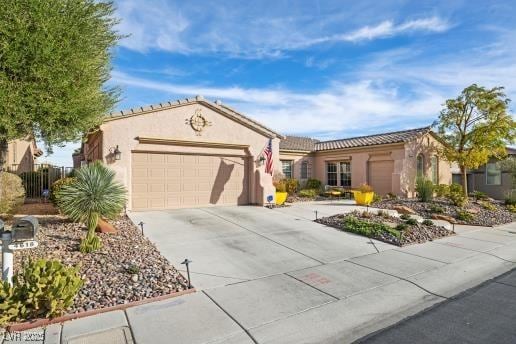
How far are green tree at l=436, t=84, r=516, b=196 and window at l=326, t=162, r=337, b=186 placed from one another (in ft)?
23.4

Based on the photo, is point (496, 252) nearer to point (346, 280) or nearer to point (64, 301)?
point (346, 280)

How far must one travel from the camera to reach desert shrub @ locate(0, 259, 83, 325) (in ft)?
13.7

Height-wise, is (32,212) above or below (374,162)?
below

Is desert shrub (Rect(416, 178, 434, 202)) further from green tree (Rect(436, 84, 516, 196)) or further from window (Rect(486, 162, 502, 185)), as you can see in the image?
window (Rect(486, 162, 502, 185))

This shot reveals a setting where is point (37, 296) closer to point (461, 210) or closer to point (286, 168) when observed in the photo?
point (461, 210)

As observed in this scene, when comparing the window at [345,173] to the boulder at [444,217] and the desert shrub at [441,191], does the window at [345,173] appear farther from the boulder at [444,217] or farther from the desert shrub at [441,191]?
the boulder at [444,217]

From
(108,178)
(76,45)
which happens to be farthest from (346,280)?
(76,45)

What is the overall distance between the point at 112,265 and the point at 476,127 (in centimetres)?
2088

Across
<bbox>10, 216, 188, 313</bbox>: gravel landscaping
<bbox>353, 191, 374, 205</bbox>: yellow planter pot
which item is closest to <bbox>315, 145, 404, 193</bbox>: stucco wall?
<bbox>353, 191, 374, 205</bbox>: yellow planter pot

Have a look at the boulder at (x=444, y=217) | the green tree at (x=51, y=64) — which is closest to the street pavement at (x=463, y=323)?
the boulder at (x=444, y=217)

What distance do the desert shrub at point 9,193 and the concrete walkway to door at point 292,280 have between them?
3685 millimetres

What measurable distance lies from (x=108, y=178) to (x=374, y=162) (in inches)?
681

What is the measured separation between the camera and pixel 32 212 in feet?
36.8

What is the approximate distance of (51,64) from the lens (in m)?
7.18
